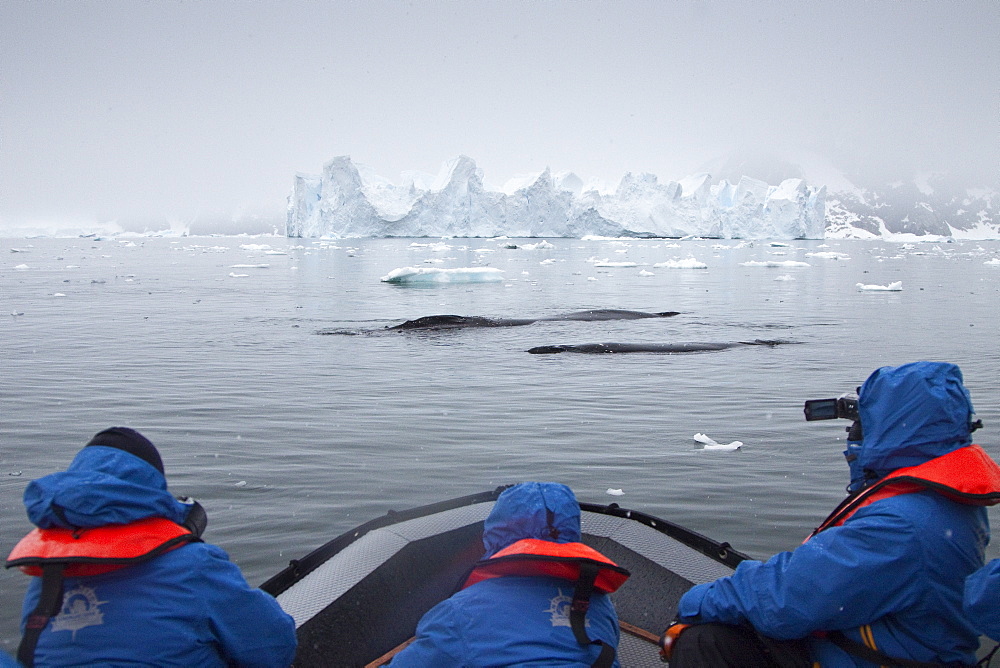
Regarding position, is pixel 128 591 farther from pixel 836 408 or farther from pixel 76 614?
pixel 836 408

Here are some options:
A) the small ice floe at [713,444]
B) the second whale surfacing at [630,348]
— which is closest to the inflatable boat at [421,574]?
the small ice floe at [713,444]

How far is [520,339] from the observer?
1388 centimetres

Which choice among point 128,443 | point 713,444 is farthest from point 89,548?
point 713,444

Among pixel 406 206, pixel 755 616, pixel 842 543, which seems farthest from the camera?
pixel 406 206

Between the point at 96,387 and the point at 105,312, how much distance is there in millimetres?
9133

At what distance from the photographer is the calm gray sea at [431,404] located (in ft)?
19.4

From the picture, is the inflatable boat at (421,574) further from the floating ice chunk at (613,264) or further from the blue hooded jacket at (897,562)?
the floating ice chunk at (613,264)

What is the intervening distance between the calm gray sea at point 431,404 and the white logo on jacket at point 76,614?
7.56 feet

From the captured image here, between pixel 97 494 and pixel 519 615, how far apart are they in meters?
1.19

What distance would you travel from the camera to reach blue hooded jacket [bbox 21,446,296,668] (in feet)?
6.97

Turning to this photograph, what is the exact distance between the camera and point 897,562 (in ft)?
7.53

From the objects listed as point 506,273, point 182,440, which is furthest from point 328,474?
point 506,273

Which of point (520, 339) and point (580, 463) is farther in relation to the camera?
point (520, 339)

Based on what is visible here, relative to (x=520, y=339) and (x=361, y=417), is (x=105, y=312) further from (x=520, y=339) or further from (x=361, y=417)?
(x=361, y=417)
